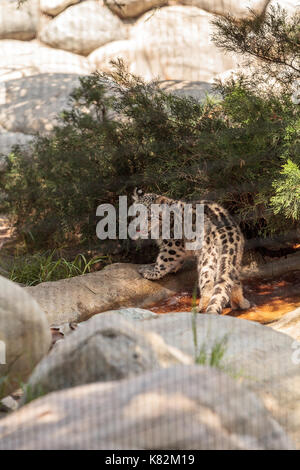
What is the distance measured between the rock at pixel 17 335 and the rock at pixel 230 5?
770 cm

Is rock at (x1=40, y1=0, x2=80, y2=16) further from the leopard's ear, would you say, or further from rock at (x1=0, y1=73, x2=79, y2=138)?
the leopard's ear

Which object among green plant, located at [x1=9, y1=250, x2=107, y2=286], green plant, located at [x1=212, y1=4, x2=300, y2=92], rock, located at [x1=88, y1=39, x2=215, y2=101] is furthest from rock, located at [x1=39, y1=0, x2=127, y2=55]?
green plant, located at [x1=9, y1=250, x2=107, y2=286]

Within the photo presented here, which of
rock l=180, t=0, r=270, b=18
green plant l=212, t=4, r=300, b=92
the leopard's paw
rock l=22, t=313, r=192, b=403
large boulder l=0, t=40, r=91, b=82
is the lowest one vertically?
the leopard's paw

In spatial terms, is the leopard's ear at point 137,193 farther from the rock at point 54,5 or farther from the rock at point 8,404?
the rock at point 54,5

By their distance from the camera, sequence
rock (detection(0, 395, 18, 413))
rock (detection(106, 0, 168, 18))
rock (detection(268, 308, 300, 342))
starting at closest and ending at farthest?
1. rock (detection(0, 395, 18, 413))
2. rock (detection(268, 308, 300, 342))
3. rock (detection(106, 0, 168, 18))

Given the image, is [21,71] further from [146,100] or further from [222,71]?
[146,100]

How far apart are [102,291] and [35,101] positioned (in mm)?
4878

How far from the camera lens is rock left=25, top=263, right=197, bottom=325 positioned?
4.12 meters

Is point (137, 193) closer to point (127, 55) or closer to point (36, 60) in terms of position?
point (127, 55)

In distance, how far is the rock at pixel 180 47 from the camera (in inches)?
386

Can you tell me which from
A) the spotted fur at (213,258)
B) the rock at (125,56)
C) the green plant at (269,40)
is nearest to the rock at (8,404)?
the spotted fur at (213,258)

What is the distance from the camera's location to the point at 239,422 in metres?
1.61

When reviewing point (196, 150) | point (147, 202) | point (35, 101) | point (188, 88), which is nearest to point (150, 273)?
point (147, 202)
